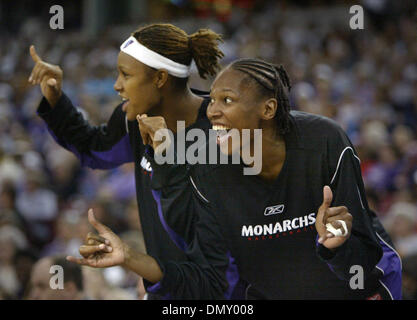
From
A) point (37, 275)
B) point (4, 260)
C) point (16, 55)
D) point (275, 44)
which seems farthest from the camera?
point (16, 55)

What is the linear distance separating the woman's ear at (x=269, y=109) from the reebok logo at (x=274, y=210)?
10.8 inches

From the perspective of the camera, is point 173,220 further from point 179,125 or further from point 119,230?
point 119,230

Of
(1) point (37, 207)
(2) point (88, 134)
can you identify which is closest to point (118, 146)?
(2) point (88, 134)

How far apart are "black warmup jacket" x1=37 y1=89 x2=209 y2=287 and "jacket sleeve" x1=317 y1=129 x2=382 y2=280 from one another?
0.44 metres

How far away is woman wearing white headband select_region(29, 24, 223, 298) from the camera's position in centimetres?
200

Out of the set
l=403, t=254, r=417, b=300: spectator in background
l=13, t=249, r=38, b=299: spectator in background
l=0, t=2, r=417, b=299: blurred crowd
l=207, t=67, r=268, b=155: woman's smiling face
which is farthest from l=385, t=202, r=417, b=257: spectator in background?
l=13, t=249, r=38, b=299: spectator in background

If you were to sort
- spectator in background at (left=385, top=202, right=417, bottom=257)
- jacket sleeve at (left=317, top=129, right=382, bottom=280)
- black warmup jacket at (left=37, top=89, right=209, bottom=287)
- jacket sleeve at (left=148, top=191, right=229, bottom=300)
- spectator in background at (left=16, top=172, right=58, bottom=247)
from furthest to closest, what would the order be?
1. spectator in background at (left=16, top=172, right=58, bottom=247)
2. spectator in background at (left=385, top=202, right=417, bottom=257)
3. black warmup jacket at (left=37, top=89, right=209, bottom=287)
4. jacket sleeve at (left=148, top=191, right=229, bottom=300)
5. jacket sleeve at (left=317, top=129, right=382, bottom=280)

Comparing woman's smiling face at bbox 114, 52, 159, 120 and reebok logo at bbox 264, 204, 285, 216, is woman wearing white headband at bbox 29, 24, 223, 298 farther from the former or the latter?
reebok logo at bbox 264, 204, 285, 216

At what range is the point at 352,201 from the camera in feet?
6.05

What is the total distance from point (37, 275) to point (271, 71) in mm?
1526

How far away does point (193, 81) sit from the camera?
514cm

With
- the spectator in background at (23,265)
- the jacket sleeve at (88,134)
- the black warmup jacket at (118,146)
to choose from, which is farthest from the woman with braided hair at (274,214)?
the spectator in background at (23,265)

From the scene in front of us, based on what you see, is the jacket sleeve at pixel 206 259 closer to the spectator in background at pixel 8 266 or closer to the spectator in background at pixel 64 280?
the spectator in background at pixel 64 280
